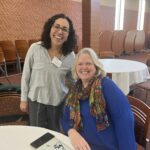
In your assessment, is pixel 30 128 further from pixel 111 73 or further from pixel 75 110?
pixel 111 73

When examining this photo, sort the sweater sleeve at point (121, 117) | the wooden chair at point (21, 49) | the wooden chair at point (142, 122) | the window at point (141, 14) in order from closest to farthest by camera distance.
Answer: the sweater sleeve at point (121, 117)
the wooden chair at point (142, 122)
the wooden chair at point (21, 49)
the window at point (141, 14)

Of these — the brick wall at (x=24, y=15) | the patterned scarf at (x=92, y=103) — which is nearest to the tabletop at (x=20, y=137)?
the patterned scarf at (x=92, y=103)

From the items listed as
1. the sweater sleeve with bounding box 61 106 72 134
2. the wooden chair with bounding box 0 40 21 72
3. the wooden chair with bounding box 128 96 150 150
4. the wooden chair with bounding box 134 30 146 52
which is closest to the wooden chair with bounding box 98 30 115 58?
the wooden chair with bounding box 134 30 146 52

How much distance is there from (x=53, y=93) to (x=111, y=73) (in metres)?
1.58

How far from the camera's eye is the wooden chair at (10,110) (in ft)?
6.57

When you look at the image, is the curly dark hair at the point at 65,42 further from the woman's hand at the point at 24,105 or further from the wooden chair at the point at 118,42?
the wooden chair at the point at 118,42

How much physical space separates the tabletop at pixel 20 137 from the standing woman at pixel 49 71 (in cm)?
51

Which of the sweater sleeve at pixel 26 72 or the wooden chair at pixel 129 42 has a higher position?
the sweater sleeve at pixel 26 72

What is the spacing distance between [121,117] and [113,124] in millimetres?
98

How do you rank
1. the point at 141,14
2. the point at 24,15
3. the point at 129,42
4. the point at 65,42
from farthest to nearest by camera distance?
the point at 141,14 → the point at 129,42 → the point at 24,15 → the point at 65,42

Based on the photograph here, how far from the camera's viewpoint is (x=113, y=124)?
4.77ft

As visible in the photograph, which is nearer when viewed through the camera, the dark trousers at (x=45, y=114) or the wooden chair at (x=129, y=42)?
the dark trousers at (x=45, y=114)

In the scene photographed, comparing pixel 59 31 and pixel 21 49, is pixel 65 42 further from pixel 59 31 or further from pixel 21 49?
pixel 21 49

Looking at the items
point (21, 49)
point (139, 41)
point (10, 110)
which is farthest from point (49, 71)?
point (139, 41)
